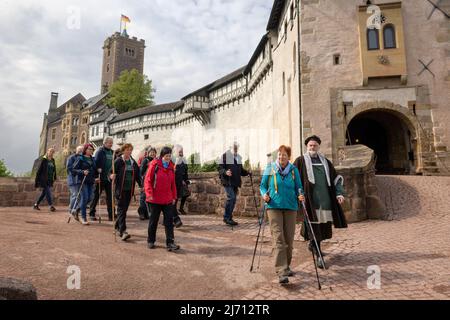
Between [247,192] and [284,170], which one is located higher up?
[284,170]

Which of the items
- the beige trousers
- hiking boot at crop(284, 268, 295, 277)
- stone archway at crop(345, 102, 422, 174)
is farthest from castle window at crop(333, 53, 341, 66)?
hiking boot at crop(284, 268, 295, 277)

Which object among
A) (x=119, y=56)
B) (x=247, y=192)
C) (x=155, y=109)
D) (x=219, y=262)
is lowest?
(x=219, y=262)

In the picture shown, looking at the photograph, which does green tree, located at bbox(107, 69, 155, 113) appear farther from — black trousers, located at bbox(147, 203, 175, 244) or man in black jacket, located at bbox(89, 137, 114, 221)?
black trousers, located at bbox(147, 203, 175, 244)

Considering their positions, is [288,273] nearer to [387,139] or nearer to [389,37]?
[389,37]

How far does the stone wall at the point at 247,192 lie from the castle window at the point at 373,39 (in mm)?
6234

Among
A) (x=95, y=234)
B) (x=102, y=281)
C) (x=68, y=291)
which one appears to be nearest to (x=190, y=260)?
(x=102, y=281)

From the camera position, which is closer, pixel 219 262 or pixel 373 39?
pixel 219 262

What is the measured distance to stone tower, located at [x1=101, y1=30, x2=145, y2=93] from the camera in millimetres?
68262

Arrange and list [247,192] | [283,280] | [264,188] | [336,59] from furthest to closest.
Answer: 1. [336,59]
2. [247,192]
3. [264,188]
4. [283,280]

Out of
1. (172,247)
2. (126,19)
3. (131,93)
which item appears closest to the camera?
(172,247)

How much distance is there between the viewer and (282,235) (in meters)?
3.79

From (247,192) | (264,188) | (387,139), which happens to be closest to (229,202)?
(247,192)

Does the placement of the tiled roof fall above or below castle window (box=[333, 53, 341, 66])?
above

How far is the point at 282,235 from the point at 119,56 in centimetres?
7389
